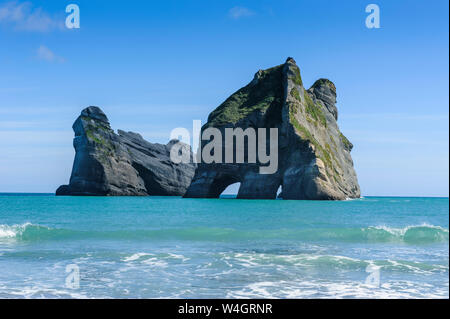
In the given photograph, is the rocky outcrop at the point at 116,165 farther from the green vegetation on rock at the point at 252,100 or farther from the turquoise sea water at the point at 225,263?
the turquoise sea water at the point at 225,263

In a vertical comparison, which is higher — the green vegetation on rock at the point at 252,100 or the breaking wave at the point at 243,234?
the green vegetation on rock at the point at 252,100

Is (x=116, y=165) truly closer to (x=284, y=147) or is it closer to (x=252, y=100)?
(x=252, y=100)

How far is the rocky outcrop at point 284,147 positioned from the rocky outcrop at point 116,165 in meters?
26.8

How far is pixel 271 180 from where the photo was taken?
3231 inches

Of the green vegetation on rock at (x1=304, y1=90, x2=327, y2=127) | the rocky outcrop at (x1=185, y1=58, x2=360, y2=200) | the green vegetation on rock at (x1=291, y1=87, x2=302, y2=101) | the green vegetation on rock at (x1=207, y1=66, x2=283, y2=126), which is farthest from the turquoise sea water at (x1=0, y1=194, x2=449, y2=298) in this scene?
the green vegetation on rock at (x1=304, y1=90, x2=327, y2=127)

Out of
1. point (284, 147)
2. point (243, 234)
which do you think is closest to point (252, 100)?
point (284, 147)

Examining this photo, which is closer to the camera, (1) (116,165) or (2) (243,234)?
(2) (243,234)

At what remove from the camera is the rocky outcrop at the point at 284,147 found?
7675 centimetres

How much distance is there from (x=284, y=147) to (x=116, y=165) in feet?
153

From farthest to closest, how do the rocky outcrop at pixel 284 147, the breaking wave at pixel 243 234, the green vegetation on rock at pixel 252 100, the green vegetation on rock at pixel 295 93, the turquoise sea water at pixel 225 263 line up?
the green vegetation on rock at pixel 252 100, the green vegetation on rock at pixel 295 93, the rocky outcrop at pixel 284 147, the breaking wave at pixel 243 234, the turquoise sea water at pixel 225 263

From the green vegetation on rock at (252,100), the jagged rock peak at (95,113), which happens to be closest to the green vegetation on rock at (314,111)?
the green vegetation on rock at (252,100)

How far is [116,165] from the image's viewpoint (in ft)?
364

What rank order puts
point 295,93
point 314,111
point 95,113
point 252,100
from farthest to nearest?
1. point 95,113
2. point 314,111
3. point 252,100
4. point 295,93
